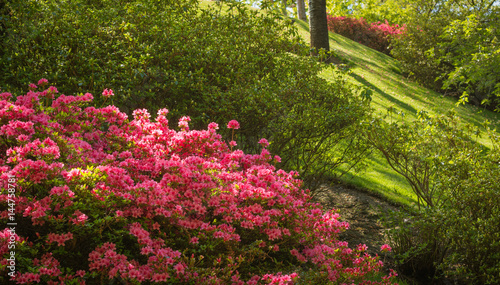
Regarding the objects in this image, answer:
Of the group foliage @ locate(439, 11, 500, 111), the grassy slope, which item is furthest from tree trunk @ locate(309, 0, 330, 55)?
foliage @ locate(439, 11, 500, 111)

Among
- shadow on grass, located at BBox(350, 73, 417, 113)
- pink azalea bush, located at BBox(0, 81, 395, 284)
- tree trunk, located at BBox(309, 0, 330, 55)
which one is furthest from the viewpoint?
shadow on grass, located at BBox(350, 73, 417, 113)

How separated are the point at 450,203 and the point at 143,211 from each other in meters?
3.47

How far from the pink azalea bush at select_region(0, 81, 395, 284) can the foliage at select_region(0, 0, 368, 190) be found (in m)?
0.88

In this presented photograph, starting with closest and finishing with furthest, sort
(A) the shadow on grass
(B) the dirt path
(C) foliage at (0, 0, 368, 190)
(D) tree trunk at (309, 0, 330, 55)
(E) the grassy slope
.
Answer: (C) foliage at (0, 0, 368, 190), (B) the dirt path, (E) the grassy slope, (D) tree trunk at (309, 0, 330, 55), (A) the shadow on grass

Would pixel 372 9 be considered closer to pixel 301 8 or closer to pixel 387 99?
pixel 301 8

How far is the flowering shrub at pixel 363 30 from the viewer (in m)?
25.1

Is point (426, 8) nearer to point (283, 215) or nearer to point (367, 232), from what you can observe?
point (367, 232)

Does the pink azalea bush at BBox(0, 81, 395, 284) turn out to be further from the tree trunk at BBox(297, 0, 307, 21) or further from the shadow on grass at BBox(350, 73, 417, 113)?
the tree trunk at BBox(297, 0, 307, 21)

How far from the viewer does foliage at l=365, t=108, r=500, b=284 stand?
378 cm

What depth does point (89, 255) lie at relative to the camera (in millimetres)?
2195

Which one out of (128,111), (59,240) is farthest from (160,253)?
(128,111)

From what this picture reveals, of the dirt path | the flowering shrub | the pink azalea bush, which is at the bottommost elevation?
the dirt path

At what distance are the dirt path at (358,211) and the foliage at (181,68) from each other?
105 centimetres

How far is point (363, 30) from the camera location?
83.4 ft
